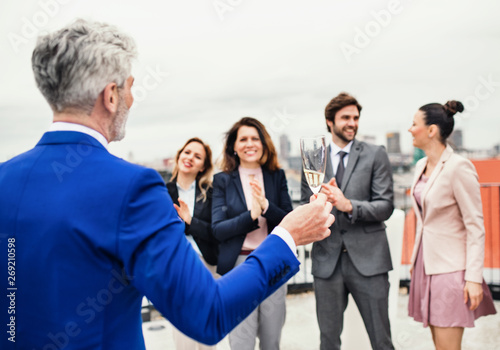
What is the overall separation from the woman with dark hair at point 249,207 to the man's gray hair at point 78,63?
151 centimetres

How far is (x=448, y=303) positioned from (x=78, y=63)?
7.21 feet

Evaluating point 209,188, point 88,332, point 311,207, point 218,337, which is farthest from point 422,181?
point 88,332

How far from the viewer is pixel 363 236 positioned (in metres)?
2.46

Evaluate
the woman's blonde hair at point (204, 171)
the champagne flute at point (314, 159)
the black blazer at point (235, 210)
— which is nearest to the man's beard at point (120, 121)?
the champagne flute at point (314, 159)

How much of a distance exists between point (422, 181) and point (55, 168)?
2.23m

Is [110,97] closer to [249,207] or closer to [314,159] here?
[314,159]

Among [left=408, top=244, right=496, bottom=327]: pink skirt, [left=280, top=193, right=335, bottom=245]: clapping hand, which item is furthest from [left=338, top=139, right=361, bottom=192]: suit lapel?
[left=280, top=193, right=335, bottom=245]: clapping hand

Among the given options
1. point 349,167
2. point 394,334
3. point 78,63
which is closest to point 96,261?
point 78,63

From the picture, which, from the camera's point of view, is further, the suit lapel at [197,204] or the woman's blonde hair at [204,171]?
the woman's blonde hair at [204,171]

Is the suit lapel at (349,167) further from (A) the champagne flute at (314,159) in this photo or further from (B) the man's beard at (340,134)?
(A) the champagne flute at (314,159)

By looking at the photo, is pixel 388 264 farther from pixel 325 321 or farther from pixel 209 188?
pixel 209 188

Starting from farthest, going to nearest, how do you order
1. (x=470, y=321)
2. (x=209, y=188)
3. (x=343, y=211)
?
(x=209, y=188), (x=343, y=211), (x=470, y=321)

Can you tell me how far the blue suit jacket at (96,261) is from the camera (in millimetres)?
771

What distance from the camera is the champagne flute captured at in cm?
141
